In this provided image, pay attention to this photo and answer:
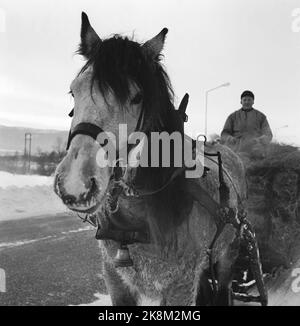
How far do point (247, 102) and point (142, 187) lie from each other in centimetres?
93

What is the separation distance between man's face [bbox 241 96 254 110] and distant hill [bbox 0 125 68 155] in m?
1.00

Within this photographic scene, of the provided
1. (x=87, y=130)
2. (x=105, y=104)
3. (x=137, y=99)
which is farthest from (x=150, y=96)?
(x=87, y=130)

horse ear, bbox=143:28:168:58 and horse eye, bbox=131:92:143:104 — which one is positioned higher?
horse ear, bbox=143:28:168:58

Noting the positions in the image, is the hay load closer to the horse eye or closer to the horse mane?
the horse mane

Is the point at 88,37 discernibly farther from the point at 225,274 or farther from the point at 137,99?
the point at 225,274

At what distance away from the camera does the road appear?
228cm

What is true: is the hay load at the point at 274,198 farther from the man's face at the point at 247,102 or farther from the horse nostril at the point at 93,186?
the horse nostril at the point at 93,186

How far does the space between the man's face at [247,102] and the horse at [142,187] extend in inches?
15.5

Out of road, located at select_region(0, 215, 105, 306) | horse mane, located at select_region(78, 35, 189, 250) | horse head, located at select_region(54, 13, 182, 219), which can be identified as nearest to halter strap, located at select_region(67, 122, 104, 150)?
horse head, located at select_region(54, 13, 182, 219)

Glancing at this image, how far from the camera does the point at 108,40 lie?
1.58 meters

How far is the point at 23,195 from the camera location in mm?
2703

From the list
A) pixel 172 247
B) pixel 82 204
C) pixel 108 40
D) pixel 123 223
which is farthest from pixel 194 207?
pixel 108 40

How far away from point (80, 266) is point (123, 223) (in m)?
0.96
